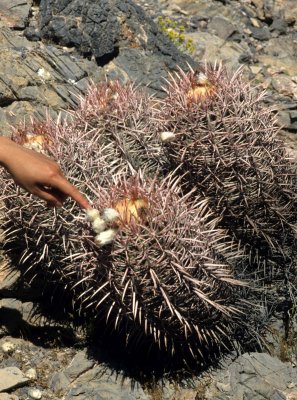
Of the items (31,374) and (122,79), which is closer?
(31,374)

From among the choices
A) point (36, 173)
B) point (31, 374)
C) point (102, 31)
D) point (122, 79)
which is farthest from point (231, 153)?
point (102, 31)

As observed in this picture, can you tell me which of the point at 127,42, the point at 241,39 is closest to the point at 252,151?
the point at 127,42

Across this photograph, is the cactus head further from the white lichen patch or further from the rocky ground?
the white lichen patch

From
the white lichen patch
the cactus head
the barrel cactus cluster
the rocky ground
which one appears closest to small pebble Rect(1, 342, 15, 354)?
the rocky ground

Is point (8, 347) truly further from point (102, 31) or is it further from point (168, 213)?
point (102, 31)

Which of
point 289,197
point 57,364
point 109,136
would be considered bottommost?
point 57,364

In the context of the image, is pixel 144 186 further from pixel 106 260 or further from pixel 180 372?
pixel 180 372

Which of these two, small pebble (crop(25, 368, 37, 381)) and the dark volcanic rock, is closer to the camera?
small pebble (crop(25, 368, 37, 381))
